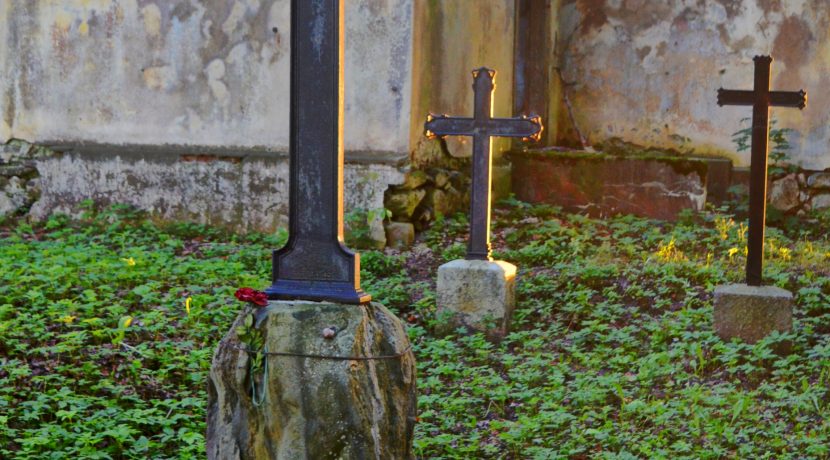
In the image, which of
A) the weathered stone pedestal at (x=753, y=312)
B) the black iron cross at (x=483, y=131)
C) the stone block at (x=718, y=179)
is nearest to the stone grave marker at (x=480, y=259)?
the black iron cross at (x=483, y=131)

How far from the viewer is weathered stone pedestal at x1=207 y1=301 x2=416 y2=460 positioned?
370 cm

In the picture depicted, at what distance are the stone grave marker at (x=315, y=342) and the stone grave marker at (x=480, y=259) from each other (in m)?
2.84

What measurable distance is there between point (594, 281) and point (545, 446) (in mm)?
2676

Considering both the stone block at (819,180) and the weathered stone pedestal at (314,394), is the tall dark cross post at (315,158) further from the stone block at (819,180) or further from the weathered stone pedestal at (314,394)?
the stone block at (819,180)

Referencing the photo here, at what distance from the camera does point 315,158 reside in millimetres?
3967

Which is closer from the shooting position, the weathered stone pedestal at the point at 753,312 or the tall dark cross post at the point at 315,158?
the tall dark cross post at the point at 315,158

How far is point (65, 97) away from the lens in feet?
32.2

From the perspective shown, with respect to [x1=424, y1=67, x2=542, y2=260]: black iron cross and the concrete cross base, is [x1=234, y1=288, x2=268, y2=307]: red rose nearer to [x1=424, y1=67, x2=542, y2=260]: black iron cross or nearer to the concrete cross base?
the concrete cross base

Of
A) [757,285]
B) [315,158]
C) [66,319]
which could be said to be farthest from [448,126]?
[315,158]

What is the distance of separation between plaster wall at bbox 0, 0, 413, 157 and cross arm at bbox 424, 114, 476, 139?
1542mm

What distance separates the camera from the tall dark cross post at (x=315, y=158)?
12.9 ft

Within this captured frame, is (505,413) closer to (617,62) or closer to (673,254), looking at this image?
(673,254)

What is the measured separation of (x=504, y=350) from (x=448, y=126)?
162 centimetres

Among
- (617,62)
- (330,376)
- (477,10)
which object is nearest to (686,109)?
(617,62)
